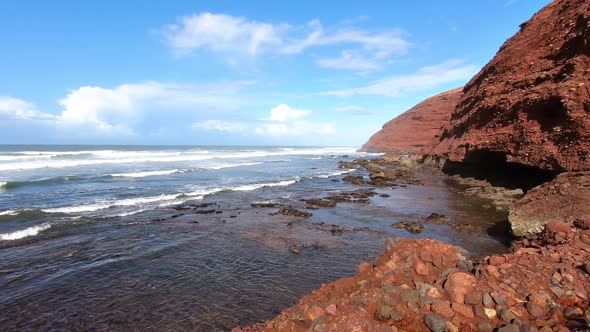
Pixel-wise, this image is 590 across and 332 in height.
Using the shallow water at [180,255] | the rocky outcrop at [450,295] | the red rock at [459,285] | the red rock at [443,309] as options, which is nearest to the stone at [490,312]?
the rocky outcrop at [450,295]

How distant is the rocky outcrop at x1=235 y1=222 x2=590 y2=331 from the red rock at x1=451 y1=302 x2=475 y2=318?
11mm

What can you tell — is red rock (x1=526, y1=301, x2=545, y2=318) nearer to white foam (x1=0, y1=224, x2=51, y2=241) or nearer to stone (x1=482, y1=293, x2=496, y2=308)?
stone (x1=482, y1=293, x2=496, y2=308)

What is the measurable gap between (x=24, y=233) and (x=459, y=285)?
14.2 meters

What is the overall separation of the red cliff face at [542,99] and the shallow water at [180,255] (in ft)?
12.9

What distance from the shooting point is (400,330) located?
400cm

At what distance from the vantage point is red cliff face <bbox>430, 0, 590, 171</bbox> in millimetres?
14164

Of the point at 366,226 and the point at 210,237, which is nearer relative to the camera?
the point at 210,237

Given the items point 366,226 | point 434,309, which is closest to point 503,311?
point 434,309

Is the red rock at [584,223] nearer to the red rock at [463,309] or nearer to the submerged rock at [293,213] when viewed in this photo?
the red rock at [463,309]

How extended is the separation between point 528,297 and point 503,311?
51 cm

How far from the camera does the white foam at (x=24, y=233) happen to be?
1144cm

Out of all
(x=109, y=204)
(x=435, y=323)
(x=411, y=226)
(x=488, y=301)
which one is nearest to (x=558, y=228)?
(x=488, y=301)

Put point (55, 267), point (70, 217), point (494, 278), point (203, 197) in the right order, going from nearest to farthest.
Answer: point (494, 278) → point (55, 267) → point (70, 217) → point (203, 197)

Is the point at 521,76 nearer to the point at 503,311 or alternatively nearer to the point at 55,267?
the point at 503,311
